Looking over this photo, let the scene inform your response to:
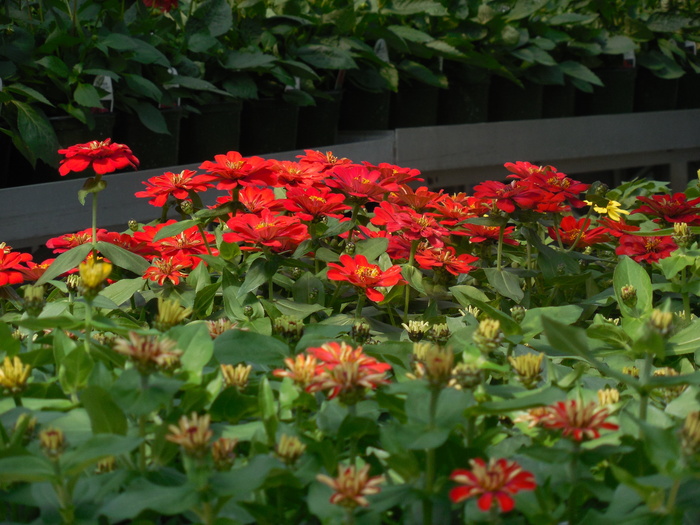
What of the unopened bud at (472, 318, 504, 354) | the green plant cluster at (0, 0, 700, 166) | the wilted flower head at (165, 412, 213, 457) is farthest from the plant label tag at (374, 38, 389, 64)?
the wilted flower head at (165, 412, 213, 457)

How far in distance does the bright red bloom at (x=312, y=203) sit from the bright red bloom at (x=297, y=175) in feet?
0.04

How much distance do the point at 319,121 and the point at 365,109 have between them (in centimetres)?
20

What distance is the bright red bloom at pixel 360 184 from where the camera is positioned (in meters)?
0.99

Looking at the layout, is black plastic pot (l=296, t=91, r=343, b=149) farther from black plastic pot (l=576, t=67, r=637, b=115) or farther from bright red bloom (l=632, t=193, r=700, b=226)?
bright red bloom (l=632, t=193, r=700, b=226)

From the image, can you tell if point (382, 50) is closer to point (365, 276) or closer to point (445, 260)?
point (445, 260)

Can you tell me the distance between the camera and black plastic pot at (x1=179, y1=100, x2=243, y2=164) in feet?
6.71

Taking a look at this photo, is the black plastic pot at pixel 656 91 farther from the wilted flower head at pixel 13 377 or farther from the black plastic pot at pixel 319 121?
the wilted flower head at pixel 13 377

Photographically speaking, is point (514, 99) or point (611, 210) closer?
point (611, 210)

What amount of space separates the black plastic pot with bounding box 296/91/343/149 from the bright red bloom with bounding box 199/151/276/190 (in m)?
1.29

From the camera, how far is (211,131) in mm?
2051

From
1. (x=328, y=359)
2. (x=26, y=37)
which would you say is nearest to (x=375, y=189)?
Result: (x=328, y=359)

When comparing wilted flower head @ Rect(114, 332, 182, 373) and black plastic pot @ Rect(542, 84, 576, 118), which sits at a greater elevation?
wilted flower head @ Rect(114, 332, 182, 373)

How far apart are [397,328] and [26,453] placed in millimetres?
506

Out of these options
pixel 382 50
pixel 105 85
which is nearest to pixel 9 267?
pixel 105 85
